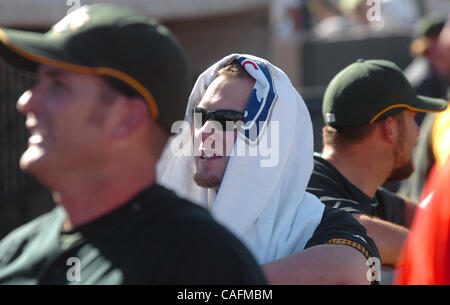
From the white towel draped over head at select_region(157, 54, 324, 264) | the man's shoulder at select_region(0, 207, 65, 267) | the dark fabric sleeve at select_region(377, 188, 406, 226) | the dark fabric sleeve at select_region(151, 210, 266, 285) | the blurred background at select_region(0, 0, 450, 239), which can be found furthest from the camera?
the blurred background at select_region(0, 0, 450, 239)

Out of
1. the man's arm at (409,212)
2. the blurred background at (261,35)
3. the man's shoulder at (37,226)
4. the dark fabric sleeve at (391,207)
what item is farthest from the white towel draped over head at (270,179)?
the blurred background at (261,35)

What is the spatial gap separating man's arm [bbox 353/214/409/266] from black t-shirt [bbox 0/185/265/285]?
149cm

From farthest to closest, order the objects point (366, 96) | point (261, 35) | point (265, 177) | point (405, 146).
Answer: point (261, 35)
point (405, 146)
point (366, 96)
point (265, 177)

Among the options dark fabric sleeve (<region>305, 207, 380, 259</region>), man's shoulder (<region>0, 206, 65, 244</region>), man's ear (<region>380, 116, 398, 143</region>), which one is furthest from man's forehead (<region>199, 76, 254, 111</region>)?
man's shoulder (<region>0, 206, 65, 244</region>)

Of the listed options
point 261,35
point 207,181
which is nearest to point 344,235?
point 207,181

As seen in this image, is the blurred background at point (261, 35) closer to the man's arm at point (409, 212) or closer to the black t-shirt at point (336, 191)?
the man's arm at point (409, 212)

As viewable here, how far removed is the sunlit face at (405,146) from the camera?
151 inches

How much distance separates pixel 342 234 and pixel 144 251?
1111 millimetres

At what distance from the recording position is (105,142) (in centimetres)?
198

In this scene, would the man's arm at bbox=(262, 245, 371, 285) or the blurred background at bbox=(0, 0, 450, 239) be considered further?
the blurred background at bbox=(0, 0, 450, 239)

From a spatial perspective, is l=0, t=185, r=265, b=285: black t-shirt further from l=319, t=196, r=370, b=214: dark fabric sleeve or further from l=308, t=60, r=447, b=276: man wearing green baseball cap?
l=308, t=60, r=447, b=276: man wearing green baseball cap

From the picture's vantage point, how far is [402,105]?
382cm

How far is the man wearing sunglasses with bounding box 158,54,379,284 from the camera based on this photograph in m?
2.76

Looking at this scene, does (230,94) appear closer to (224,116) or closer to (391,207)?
(224,116)
